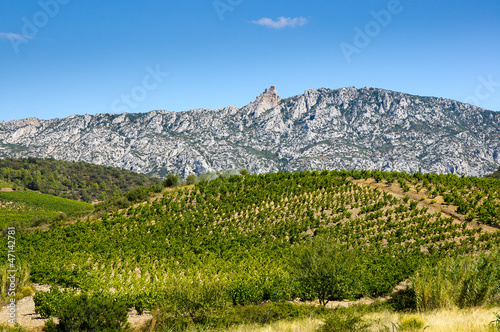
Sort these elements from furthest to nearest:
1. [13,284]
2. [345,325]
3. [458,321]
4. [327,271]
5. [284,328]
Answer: [13,284], [327,271], [284,328], [345,325], [458,321]

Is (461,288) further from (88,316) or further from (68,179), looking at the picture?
(68,179)

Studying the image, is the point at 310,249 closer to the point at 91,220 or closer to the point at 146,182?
the point at 91,220

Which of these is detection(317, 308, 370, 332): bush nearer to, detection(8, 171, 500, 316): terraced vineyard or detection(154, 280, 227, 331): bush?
detection(154, 280, 227, 331): bush

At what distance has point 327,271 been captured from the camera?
13.9 m

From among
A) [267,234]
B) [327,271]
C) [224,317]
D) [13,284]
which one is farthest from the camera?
[267,234]

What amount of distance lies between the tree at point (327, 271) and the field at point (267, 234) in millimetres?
1137

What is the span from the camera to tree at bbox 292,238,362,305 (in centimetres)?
1403

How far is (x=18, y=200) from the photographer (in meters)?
84.4

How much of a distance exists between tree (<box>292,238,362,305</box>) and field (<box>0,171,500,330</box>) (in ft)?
3.73

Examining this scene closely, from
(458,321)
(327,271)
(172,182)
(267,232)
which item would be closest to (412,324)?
(458,321)

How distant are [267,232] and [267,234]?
11.8 inches

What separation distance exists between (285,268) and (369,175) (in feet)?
81.4

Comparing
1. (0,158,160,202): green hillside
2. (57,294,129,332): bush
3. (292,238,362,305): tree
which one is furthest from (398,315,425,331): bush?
(0,158,160,202): green hillside

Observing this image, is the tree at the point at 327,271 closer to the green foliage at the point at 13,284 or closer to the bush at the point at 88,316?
the bush at the point at 88,316
